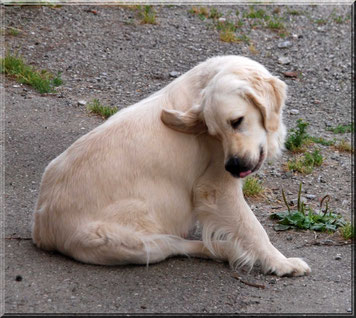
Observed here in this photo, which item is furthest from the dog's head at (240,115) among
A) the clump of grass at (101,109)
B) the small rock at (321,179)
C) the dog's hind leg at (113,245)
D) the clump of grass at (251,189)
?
the clump of grass at (101,109)

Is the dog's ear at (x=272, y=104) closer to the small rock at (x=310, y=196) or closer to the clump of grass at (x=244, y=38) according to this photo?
the small rock at (x=310, y=196)

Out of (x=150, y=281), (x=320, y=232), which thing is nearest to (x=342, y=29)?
(x=320, y=232)

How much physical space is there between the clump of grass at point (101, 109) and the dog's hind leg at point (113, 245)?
3.06 meters

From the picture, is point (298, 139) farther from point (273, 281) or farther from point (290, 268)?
point (273, 281)

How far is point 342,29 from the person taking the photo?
10.6m

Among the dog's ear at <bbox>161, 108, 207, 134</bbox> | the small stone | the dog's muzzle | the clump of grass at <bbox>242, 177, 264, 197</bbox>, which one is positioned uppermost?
the dog's ear at <bbox>161, 108, 207, 134</bbox>

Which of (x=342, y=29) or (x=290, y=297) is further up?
(x=342, y=29)

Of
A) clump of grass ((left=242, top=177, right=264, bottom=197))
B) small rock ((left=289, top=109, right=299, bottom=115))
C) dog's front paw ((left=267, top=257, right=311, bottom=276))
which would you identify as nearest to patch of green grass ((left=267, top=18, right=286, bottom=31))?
small rock ((left=289, top=109, right=299, bottom=115))

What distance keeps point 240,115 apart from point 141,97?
413cm

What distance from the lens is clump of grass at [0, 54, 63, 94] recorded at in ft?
26.3

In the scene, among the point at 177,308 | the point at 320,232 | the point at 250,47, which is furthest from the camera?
the point at 250,47

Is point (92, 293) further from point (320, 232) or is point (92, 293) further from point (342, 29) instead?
point (342, 29)

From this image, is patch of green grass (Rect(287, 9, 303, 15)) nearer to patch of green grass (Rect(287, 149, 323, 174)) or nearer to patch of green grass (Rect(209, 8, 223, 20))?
patch of green grass (Rect(209, 8, 223, 20))

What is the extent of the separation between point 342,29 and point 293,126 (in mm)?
3391
